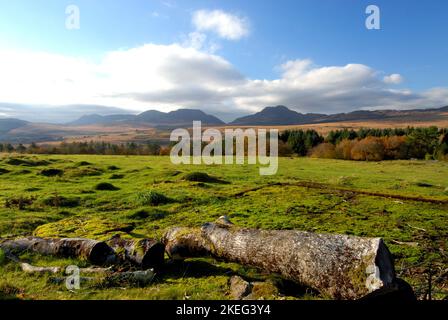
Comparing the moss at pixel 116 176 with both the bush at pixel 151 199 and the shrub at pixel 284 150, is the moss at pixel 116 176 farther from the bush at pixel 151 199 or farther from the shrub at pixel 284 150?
the shrub at pixel 284 150

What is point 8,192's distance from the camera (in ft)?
78.6

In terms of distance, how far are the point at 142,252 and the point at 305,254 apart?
4172 mm

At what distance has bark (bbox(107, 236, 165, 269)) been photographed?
8.50 m

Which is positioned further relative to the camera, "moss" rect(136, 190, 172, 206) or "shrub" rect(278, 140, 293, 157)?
"shrub" rect(278, 140, 293, 157)

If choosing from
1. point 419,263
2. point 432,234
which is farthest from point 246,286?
point 432,234

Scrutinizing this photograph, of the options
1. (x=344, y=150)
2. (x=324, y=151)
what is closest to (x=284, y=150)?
(x=324, y=151)

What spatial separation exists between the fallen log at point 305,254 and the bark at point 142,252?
142 cm

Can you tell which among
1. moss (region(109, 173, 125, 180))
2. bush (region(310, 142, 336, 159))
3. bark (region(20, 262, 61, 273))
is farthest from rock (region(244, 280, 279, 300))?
bush (region(310, 142, 336, 159))

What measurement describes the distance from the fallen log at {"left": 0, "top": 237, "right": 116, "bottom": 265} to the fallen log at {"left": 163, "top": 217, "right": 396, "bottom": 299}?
84.9 inches

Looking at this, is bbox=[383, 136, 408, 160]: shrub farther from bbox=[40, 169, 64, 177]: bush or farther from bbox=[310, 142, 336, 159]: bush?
bbox=[40, 169, 64, 177]: bush

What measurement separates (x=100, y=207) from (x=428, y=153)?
311ft

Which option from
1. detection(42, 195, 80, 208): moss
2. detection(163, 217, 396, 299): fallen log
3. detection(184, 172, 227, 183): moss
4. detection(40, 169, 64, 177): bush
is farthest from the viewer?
detection(40, 169, 64, 177): bush

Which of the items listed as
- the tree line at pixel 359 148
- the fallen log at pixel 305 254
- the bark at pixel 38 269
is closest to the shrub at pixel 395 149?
the tree line at pixel 359 148

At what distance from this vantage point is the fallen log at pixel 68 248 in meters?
8.88
